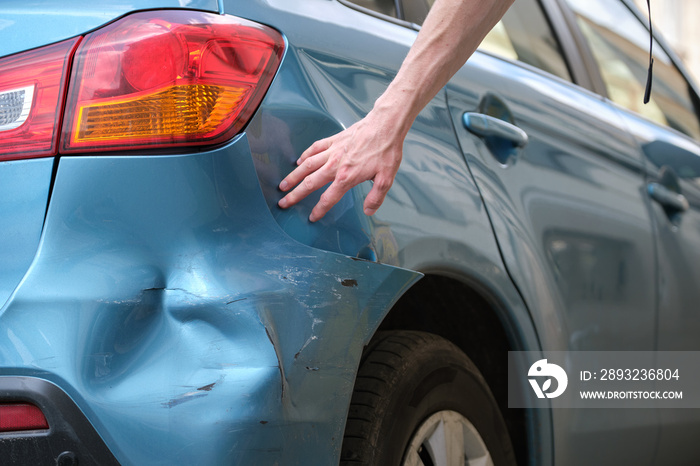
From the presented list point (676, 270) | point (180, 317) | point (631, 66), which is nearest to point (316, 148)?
point (180, 317)

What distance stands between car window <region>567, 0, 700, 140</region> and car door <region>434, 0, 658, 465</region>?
A: 0.39 m

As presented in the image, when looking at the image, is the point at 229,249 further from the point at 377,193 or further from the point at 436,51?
the point at 436,51

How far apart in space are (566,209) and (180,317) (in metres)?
1.15

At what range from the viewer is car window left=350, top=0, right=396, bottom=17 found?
1.70 metres

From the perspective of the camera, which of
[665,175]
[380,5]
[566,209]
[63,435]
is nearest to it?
[63,435]

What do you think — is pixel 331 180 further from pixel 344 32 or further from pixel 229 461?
pixel 229 461

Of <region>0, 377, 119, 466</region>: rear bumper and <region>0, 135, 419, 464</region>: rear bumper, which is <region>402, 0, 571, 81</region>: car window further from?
<region>0, 377, 119, 466</region>: rear bumper

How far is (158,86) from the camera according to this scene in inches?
47.3

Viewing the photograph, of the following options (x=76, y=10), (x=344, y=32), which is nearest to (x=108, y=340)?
(x=76, y=10)

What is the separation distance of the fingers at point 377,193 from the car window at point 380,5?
54cm

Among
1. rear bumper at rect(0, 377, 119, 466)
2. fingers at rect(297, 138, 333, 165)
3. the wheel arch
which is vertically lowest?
rear bumper at rect(0, 377, 119, 466)

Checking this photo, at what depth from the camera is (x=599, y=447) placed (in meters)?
1.99

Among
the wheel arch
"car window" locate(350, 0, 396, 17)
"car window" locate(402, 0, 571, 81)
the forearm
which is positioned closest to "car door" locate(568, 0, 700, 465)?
"car window" locate(402, 0, 571, 81)

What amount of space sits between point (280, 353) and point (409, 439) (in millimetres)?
443
